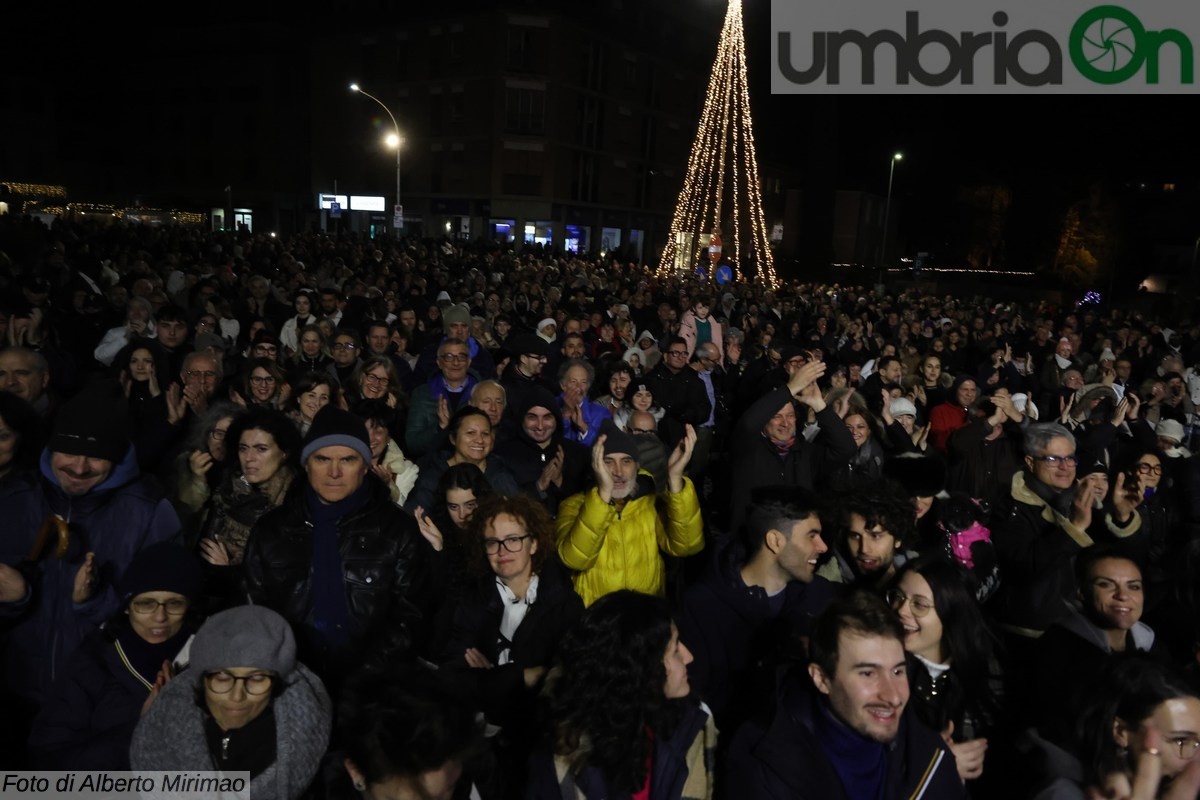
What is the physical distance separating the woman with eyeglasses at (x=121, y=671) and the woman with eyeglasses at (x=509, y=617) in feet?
3.23

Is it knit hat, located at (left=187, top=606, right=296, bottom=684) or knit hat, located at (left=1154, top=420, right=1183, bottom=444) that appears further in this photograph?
knit hat, located at (left=1154, top=420, right=1183, bottom=444)

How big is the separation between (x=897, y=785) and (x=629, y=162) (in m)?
44.9

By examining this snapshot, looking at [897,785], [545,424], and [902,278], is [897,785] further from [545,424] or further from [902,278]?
[902,278]

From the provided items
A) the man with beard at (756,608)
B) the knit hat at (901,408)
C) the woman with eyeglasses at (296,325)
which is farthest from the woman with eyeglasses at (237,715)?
the woman with eyeglasses at (296,325)

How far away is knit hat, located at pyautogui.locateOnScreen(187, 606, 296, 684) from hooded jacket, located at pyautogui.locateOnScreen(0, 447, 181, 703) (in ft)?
3.27

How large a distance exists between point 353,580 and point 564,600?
2.85ft

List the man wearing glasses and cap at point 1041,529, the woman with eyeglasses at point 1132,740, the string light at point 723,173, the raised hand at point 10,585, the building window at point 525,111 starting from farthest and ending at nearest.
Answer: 1. the building window at point 525,111
2. the string light at point 723,173
3. the man wearing glasses and cap at point 1041,529
4. the raised hand at point 10,585
5. the woman with eyeglasses at point 1132,740

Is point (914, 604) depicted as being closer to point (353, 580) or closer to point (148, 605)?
point (353, 580)

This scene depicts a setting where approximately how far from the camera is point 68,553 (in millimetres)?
3096

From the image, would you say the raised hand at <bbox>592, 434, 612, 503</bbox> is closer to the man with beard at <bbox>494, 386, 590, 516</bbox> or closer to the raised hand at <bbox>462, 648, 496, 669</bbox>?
the raised hand at <bbox>462, 648, 496, 669</bbox>

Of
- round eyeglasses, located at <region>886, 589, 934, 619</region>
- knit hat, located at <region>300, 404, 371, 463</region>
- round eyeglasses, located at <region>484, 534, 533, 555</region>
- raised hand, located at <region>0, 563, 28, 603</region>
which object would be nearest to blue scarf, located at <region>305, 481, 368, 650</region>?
knit hat, located at <region>300, 404, 371, 463</region>

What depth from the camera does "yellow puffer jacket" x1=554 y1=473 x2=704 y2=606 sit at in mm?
3568

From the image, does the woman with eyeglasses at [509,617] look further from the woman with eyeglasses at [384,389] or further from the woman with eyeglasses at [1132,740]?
the woman with eyeglasses at [384,389]

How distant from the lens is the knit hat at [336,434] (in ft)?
10.9
